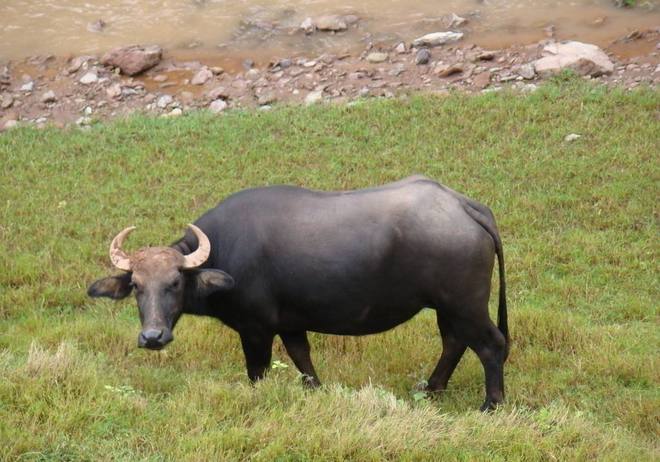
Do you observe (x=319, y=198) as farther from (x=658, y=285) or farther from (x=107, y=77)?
(x=107, y=77)

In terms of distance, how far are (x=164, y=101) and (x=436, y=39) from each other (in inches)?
134

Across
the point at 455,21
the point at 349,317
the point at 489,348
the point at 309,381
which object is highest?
the point at 349,317

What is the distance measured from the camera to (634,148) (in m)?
10.2

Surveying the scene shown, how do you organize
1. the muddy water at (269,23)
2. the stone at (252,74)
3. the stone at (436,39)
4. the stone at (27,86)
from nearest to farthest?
the stone at (252,74) → the stone at (27,86) → the stone at (436,39) → the muddy water at (269,23)

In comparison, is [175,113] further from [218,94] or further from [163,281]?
[163,281]

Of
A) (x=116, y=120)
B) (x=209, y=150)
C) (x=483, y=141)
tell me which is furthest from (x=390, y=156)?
(x=116, y=120)

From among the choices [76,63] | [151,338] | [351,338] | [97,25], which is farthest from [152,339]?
[97,25]

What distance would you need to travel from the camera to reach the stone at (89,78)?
12823 millimetres

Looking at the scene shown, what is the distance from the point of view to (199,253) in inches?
234

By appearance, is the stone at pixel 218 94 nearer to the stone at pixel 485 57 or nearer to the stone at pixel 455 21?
the stone at pixel 485 57

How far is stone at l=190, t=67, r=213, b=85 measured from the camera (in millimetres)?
12844

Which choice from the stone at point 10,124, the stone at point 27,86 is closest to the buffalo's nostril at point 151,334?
the stone at point 10,124

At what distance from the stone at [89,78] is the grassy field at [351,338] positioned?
1447 mm

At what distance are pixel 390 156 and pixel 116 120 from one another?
3.26m
